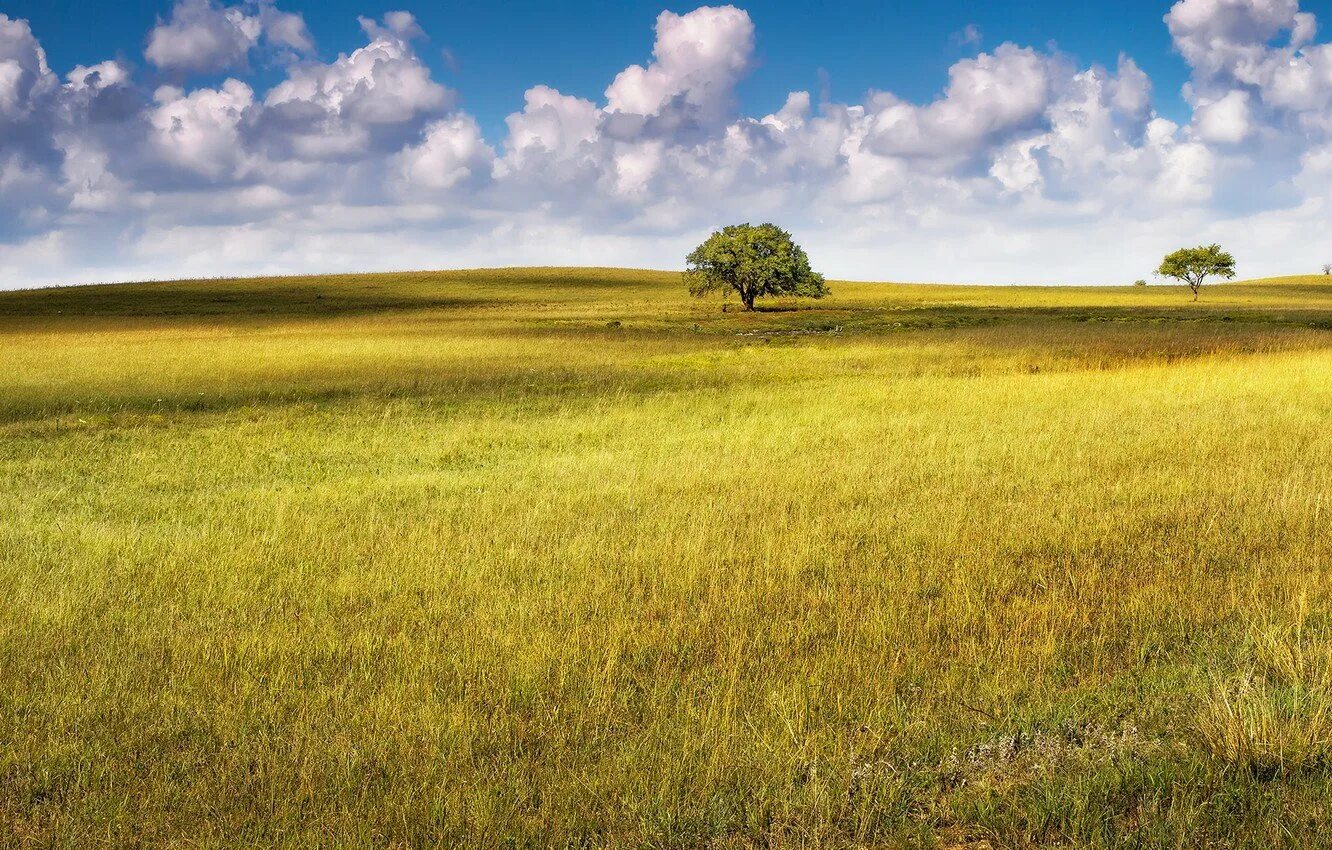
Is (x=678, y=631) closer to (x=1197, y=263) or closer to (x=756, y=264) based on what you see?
(x=756, y=264)

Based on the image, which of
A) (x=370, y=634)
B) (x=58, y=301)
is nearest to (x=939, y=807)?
(x=370, y=634)

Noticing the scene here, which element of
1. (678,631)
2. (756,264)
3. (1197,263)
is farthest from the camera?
(1197,263)

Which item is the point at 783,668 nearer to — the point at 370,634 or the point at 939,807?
the point at 939,807

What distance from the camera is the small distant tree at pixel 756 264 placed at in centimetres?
7162

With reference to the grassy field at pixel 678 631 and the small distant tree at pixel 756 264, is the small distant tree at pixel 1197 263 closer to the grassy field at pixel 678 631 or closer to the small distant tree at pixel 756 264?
the small distant tree at pixel 756 264

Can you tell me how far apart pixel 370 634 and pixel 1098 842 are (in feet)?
16.2

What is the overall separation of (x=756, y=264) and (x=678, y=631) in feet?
218

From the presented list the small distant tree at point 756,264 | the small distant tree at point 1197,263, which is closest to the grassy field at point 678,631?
the small distant tree at point 756,264

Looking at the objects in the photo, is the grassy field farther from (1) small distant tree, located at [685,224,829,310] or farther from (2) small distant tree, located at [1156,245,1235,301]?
(2) small distant tree, located at [1156,245,1235,301]

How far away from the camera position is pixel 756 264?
71.3m

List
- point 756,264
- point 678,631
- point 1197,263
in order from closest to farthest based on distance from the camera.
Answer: point 678,631 < point 756,264 < point 1197,263

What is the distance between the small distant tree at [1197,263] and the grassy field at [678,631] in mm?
91486

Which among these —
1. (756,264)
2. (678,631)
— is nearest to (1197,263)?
(756,264)

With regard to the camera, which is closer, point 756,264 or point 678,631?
point 678,631
